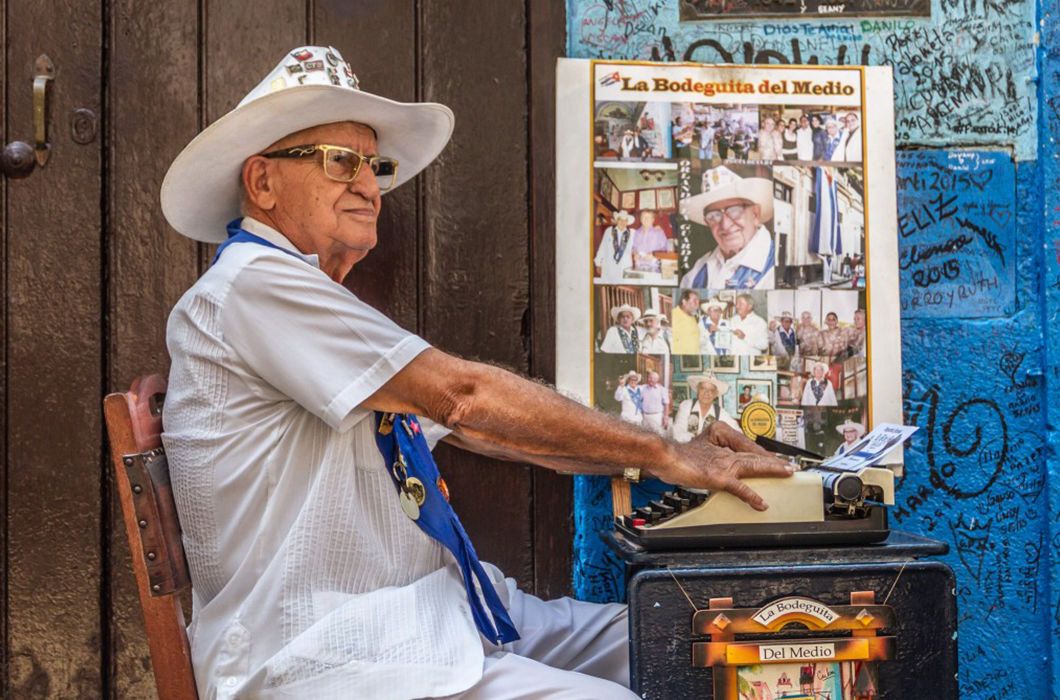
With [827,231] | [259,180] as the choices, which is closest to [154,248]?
[259,180]

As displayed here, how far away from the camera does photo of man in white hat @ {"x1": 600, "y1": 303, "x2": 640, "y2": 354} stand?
246 centimetres

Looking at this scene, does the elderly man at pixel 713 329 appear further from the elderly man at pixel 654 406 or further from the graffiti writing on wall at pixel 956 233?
the graffiti writing on wall at pixel 956 233

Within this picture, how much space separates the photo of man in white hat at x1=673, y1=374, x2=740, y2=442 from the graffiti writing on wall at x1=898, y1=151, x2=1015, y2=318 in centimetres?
54

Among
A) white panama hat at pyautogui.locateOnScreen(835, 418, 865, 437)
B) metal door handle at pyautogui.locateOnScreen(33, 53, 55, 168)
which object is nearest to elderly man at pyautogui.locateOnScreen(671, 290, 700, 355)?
white panama hat at pyautogui.locateOnScreen(835, 418, 865, 437)

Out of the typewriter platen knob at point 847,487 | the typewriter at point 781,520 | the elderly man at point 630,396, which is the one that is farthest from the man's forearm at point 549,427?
the elderly man at point 630,396

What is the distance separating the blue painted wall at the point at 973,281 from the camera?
2.54 m

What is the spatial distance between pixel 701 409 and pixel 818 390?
0.99ft

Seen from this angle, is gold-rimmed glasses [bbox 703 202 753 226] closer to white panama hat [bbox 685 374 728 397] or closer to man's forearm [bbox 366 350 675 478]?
white panama hat [bbox 685 374 728 397]

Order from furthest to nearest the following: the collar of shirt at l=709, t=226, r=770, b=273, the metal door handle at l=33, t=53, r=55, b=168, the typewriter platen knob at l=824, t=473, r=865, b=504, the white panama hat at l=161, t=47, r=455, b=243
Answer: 1. the collar of shirt at l=709, t=226, r=770, b=273
2. the metal door handle at l=33, t=53, r=55, b=168
3. the white panama hat at l=161, t=47, r=455, b=243
4. the typewriter platen knob at l=824, t=473, r=865, b=504

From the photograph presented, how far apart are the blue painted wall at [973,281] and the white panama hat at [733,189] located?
30 centimetres

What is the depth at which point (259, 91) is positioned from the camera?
203cm

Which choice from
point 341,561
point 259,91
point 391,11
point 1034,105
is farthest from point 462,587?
point 1034,105

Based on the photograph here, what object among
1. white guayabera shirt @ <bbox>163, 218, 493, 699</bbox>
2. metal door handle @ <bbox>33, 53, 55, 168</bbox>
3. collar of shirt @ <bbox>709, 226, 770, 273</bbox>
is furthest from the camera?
collar of shirt @ <bbox>709, 226, 770, 273</bbox>

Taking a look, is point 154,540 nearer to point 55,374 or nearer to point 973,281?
point 55,374
